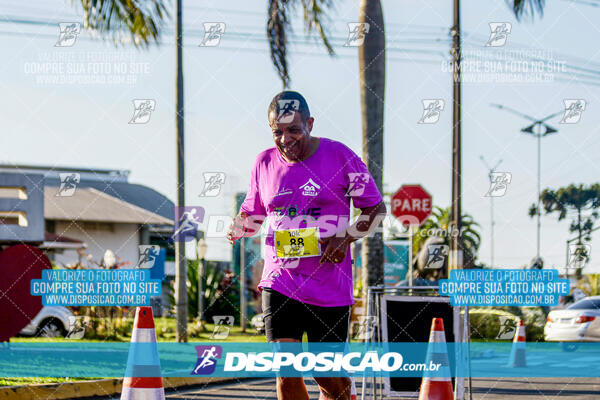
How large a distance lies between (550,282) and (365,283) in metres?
3.58

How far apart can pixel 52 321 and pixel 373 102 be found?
7.71 m

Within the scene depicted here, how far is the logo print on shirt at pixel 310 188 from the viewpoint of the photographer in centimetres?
426

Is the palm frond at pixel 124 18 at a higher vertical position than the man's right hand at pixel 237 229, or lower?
higher

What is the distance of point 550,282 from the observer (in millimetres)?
13844

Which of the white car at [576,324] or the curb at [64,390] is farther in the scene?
the white car at [576,324]

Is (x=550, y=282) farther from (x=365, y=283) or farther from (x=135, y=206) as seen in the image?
(x=135, y=206)

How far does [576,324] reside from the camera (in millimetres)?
16484

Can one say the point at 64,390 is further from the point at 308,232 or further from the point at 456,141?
the point at 456,141

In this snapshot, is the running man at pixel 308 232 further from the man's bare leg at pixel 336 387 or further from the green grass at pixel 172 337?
the green grass at pixel 172 337

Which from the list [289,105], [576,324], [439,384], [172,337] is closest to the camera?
[289,105]

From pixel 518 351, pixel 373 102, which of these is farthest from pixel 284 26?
pixel 518 351

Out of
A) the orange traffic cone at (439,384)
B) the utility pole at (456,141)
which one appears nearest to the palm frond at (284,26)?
the utility pole at (456,141)

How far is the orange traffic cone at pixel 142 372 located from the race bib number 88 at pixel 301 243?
1.23 meters

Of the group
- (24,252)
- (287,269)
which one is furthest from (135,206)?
(287,269)
